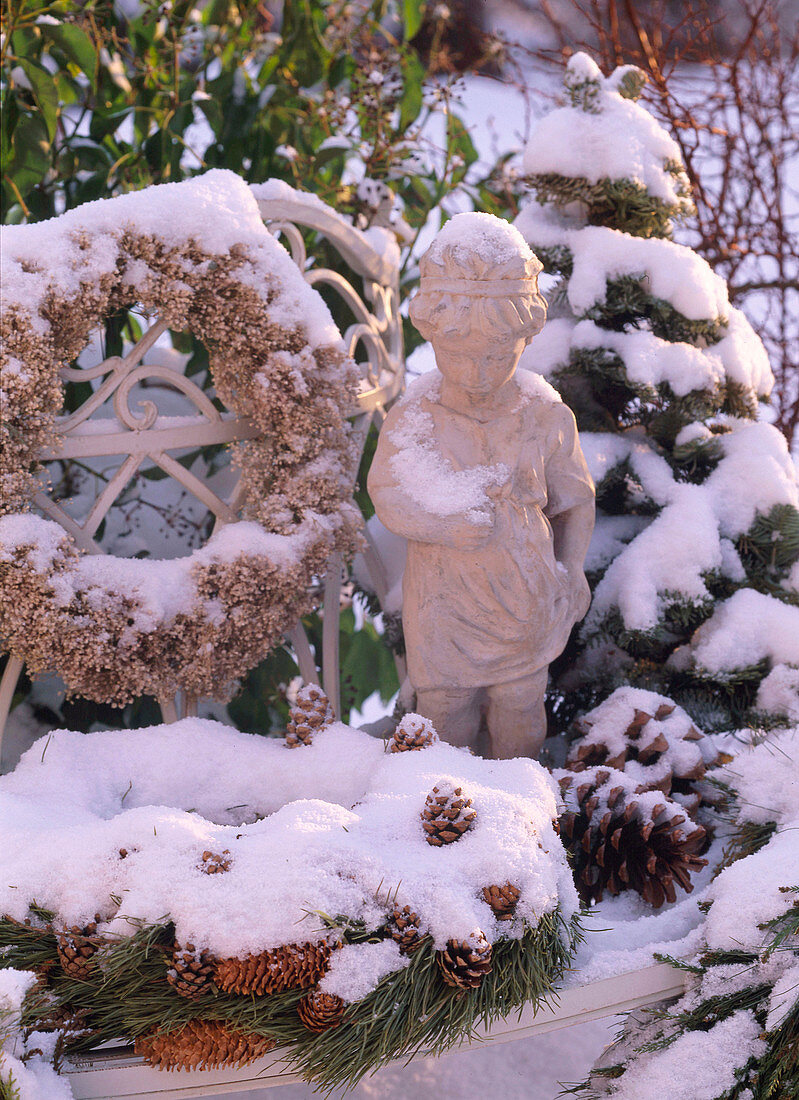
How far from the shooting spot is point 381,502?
1.18m

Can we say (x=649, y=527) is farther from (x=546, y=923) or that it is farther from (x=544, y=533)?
(x=546, y=923)

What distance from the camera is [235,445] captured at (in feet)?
4.51

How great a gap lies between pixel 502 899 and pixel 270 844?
0.23 meters

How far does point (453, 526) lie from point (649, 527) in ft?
1.46

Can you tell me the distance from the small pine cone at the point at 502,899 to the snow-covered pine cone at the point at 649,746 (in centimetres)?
33

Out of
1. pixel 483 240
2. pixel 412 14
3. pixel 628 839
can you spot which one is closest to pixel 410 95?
pixel 412 14

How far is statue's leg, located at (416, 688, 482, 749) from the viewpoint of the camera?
1.28m

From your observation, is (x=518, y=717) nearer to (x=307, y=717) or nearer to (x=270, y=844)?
(x=307, y=717)

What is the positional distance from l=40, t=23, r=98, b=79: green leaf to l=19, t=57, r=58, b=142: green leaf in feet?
0.16

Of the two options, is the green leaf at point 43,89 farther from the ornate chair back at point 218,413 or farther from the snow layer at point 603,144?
the snow layer at point 603,144

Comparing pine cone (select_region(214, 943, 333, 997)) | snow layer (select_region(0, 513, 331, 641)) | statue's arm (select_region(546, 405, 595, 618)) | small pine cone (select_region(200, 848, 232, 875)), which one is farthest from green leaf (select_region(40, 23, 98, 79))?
pine cone (select_region(214, 943, 333, 997))

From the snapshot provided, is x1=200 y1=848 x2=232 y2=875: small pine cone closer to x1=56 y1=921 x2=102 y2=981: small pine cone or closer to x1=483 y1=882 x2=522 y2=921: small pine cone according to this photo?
x1=56 y1=921 x2=102 y2=981: small pine cone

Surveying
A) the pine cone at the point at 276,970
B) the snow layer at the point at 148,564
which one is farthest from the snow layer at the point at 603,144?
the pine cone at the point at 276,970

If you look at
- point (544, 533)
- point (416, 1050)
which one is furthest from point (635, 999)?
point (544, 533)
